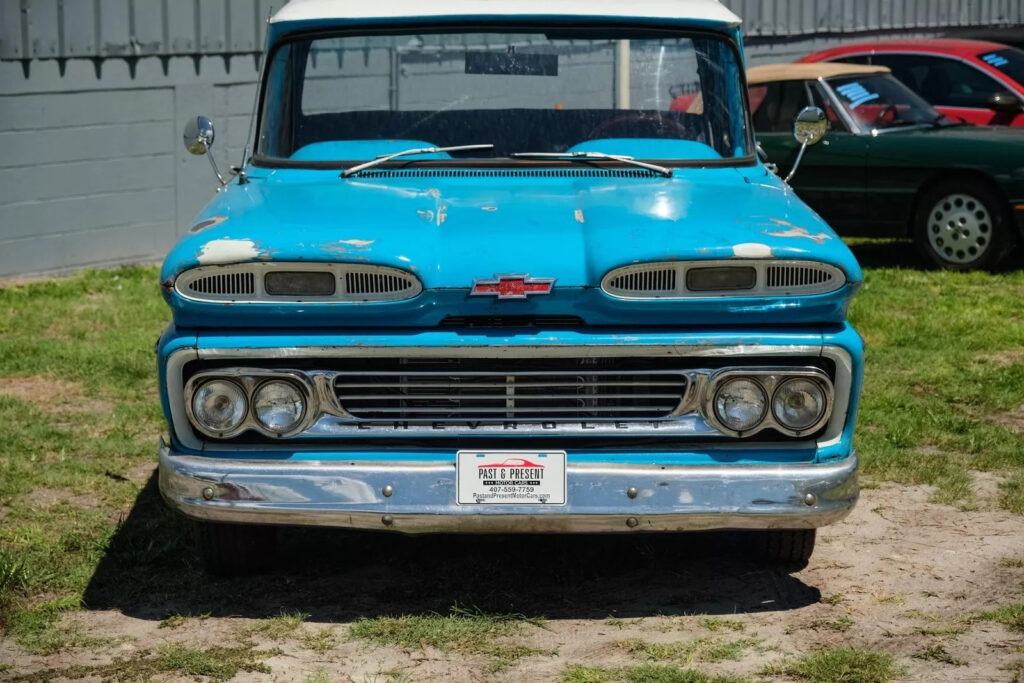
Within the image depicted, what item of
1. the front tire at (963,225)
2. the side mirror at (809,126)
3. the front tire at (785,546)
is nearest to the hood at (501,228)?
the side mirror at (809,126)

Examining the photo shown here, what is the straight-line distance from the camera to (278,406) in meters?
4.41

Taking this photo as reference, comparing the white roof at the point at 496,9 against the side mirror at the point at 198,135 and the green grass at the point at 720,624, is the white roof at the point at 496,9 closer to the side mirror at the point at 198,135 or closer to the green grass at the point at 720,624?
the side mirror at the point at 198,135

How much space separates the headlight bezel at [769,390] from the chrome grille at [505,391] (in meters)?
0.09

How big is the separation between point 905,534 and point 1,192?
286 inches

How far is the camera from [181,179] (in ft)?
39.4

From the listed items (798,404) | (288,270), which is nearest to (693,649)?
(798,404)

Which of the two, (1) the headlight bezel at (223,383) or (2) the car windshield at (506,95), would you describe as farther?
(2) the car windshield at (506,95)

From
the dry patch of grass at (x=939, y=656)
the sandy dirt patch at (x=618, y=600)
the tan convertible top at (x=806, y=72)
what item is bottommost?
the sandy dirt patch at (x=618, y=600)

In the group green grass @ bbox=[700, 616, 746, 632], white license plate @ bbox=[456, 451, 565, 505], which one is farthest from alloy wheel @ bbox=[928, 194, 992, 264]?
white license plate @ bbox=[456, 451, 565, 505]

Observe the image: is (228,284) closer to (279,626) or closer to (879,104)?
(279,626)

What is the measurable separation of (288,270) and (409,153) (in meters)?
1.18

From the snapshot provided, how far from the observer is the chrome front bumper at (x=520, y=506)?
4359mm

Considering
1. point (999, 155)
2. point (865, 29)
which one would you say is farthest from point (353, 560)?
point (865, 29)

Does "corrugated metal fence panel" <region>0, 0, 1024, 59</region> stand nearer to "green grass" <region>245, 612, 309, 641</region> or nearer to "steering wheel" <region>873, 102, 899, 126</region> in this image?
"steering wheel" <region>873, 102, 899, 126</region>
